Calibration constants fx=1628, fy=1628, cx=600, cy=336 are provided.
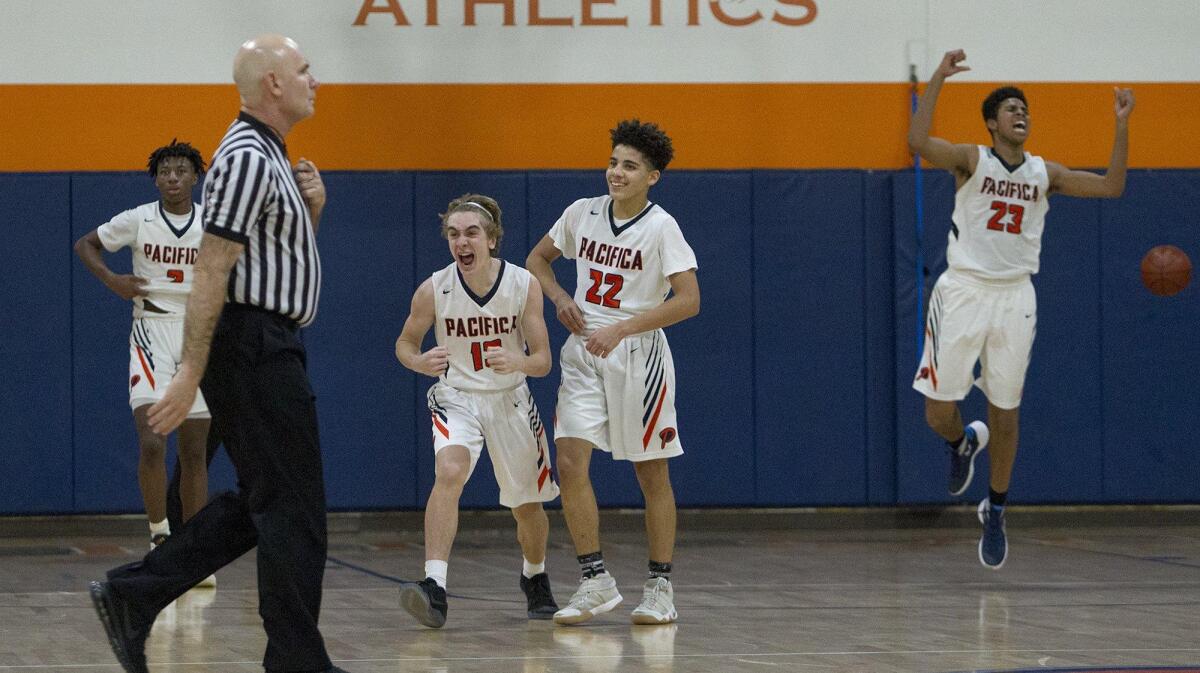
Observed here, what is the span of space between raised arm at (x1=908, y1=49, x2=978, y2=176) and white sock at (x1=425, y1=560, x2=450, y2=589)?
Result: 127 inches

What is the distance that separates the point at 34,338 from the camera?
1044 cm

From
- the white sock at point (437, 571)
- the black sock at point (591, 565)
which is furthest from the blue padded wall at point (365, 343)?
the white sock at point (437, 571)

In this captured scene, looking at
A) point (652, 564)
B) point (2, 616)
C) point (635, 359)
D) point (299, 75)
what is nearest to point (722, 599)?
point (652, 564)

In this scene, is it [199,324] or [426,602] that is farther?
[426,602]

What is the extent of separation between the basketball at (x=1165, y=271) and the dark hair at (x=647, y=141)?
441 centimetres

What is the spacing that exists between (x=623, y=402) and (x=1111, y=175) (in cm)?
328

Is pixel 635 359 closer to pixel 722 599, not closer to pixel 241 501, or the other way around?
pixel 722 599

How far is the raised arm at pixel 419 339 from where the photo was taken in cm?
630

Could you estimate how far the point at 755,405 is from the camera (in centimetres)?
1094

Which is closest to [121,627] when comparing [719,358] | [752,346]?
[719,358]

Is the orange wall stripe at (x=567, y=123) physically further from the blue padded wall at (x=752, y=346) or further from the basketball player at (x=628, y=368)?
the basketball player at (x=628, y=368)

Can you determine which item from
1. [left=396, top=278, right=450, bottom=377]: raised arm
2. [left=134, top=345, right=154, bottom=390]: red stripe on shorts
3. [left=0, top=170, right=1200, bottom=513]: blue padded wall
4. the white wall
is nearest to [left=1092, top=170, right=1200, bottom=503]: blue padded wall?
[left=0, top=170, right=1200, bottom=513]: blue padded wall

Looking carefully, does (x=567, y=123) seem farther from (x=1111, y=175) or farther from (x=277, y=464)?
(x=277, y=464)

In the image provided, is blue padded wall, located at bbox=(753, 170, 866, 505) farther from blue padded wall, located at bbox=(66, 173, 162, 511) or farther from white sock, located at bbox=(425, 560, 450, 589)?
white sock, located at bbox=(425, 560, 450, 589)
